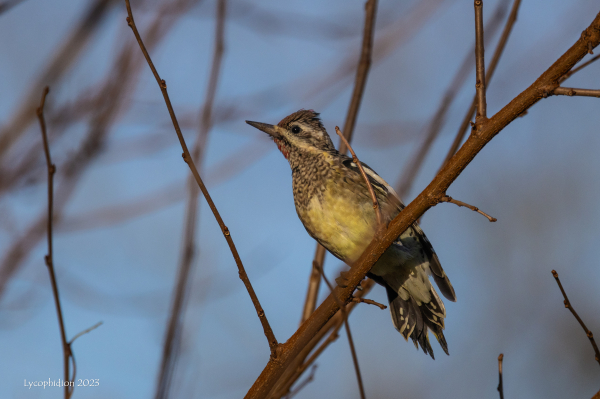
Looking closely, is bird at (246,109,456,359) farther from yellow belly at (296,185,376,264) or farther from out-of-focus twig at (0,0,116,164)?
out-of-focus twig at (0,0,116,164)

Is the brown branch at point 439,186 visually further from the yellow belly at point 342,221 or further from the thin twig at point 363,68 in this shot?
the thin twig at point 363,68

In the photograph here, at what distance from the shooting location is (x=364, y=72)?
3.63 metres

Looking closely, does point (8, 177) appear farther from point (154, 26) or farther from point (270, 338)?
point (270, 338)

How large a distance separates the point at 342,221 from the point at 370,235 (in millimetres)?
217

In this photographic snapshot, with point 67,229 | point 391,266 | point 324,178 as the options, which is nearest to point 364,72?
point 324,178

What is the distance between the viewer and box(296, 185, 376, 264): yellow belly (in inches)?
144

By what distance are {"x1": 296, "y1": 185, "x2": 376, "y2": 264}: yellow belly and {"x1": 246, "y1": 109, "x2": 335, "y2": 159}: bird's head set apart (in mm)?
759

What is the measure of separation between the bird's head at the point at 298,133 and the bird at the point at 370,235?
13 centimetres

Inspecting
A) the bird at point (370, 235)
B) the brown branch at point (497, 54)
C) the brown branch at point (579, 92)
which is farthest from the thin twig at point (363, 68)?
the brown branch at point (579, 92)

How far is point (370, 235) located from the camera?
3.66m

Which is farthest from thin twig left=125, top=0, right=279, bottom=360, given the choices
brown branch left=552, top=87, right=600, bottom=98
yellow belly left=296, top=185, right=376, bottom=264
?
yellow belly left=296, top=185, right=376, bottom=264

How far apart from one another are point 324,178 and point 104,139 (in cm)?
161

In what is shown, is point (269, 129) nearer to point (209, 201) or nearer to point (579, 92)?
point (209, 201)

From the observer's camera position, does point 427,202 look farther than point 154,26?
No
